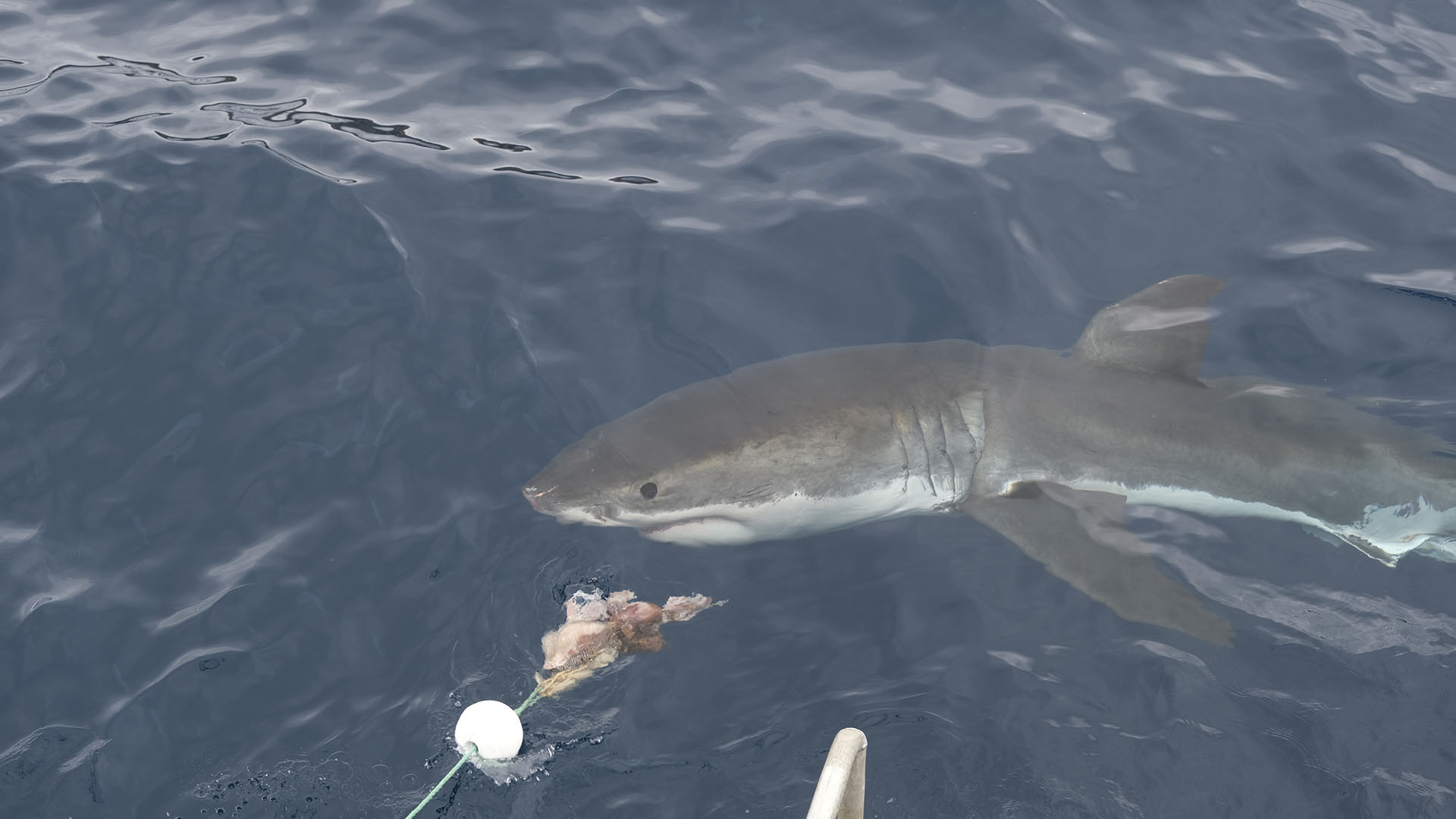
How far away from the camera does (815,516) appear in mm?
5824

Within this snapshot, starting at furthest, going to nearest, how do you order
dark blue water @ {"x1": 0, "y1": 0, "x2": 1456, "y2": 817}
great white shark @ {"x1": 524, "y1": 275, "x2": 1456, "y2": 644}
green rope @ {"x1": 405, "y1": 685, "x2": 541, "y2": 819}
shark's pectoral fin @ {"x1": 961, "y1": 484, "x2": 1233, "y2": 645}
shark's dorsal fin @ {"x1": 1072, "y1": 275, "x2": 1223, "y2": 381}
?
1. shark's dorsal fin @ {"x1": 1072, "y1": 275, "x2": 1223, "y2": 381}
2. great white shark @ {"x1": 524, "y1": 275, "x2": 1456, "y2": 644}
3. shark's pectoral fin @ {"x1": 961, "y1": 484, "x2": 1233, "y2": 645}
4. dark blue water @ {"x1": 0, "y1": 0, "x2": 1456, "y2": 817}
5. green rope @ {"x1": 405, "y1": 685, "x2": 541, "y2": 819}

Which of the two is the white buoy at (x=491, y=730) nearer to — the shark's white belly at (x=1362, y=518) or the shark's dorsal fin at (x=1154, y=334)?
the shark's white belly at (x=1362, y=518)

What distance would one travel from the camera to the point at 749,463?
18.2 ft

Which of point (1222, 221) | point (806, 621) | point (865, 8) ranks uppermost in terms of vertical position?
point (865, 8)

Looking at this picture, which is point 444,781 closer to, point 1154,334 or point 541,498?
point 541,498

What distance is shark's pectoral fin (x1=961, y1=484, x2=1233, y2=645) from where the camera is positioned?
531 centimetres

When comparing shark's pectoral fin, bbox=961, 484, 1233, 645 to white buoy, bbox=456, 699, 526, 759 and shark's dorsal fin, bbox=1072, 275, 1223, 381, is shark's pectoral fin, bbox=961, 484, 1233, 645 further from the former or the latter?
white buoy, bbox=456, 699, 526, 759

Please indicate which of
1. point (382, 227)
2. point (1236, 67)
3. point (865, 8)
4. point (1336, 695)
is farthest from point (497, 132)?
point (1336, 695)

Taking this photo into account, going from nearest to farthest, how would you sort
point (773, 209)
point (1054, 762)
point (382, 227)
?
point (1054, 762)
point (382, 227)
point (773, 209)

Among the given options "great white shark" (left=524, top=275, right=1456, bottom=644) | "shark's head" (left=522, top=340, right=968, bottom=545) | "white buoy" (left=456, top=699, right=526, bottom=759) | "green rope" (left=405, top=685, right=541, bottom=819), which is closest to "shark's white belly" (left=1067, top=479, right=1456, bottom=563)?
"great white shark" (left=524, top=275, right=1456, bottom=644)

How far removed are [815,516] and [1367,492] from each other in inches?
112

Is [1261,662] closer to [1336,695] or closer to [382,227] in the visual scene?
[1336,695]

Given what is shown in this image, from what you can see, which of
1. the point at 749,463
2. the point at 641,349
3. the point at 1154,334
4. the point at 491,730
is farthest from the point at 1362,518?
the point at 491,730

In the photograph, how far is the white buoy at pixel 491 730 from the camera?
14.7ft
